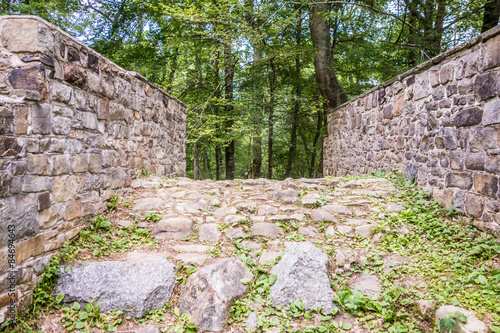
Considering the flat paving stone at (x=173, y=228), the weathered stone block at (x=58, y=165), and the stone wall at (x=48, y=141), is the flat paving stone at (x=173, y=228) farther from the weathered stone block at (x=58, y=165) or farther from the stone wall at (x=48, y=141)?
the weathered stone block at (x=58, y=165)

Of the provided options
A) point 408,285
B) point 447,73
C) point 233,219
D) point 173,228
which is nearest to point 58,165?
point 173,228

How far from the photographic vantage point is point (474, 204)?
2.76 metres

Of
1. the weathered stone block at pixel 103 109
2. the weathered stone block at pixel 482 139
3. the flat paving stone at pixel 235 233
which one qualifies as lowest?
the flat paving stone at pixel 235 233

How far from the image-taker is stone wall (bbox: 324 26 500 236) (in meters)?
2.54

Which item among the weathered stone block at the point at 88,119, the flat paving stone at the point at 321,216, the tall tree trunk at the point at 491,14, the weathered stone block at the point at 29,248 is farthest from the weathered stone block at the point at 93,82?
the tall tree trunk at the point at 491,14

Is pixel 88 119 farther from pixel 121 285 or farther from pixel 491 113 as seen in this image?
pixel 491 113

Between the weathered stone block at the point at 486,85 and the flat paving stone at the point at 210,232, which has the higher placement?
the weathered stone block at the point at 486,85

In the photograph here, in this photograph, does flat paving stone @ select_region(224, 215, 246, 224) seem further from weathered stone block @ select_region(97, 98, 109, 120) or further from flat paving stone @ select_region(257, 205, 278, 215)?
weathered stone block @ select_region(97, 98, 109, 120)

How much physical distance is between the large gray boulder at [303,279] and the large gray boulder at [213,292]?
10.6 inches

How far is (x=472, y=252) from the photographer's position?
96.9 inches

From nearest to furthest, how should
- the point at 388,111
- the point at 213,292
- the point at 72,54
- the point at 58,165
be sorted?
the point at 213,292, the point at 58,165, the point at 72,54, the point at 388,111

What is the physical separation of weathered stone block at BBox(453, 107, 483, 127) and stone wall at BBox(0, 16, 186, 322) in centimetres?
378

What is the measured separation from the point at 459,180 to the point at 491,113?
779 millimetres

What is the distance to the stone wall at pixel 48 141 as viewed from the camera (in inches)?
80.1
